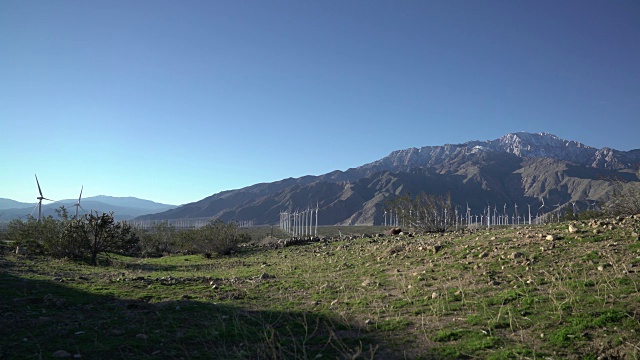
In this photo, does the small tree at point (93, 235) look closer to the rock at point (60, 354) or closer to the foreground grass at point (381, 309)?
the foreground grass at point (381, 309)

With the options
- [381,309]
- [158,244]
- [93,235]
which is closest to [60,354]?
[381,309]

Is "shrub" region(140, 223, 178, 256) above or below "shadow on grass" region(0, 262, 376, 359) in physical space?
below

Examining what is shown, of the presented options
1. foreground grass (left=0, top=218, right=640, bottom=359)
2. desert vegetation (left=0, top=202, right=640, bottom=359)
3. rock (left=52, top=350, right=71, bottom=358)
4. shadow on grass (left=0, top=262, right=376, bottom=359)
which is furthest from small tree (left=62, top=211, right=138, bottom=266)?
rock (left=52, top=350, right=71, bottom=358)

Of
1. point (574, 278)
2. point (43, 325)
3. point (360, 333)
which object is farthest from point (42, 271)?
point (574, 278)

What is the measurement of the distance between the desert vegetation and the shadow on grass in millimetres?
42

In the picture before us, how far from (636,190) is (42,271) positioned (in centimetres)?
3787

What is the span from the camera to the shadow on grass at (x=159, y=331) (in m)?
8.02

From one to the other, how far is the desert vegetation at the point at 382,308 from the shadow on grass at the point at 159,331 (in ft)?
0.14

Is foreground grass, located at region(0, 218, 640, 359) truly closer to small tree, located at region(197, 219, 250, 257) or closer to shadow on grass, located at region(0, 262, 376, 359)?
shadow on grass, located at region(0, 262, 376, 359)

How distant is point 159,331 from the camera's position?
953cm

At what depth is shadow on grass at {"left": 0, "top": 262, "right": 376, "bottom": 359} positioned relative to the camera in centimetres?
802

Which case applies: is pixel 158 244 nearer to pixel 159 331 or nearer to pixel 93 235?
pixel 93 235

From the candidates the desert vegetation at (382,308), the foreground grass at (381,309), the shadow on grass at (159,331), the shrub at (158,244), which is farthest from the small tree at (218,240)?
the shadow on grass at (159,331)

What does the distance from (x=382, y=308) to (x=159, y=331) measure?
6.15 m
